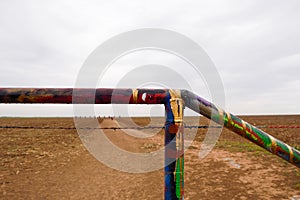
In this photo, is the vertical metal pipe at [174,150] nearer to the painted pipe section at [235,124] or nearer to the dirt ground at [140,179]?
the painted pipe section at [235,124]

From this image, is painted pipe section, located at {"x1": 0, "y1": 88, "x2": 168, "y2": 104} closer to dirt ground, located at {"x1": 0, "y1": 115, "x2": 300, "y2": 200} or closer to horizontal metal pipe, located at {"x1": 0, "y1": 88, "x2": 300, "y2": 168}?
horizontal metal pipe, located at {"x1": 0, "y1": 88, "x2": 300, "y2": 168}

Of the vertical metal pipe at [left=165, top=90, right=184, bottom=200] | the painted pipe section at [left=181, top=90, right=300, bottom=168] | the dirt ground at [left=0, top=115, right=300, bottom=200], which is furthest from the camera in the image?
the dirt ground at [left=0, top=115, right=300, bottom=200]

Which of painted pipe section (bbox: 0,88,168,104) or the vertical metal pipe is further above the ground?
painted pipe section (bbox: 0,88,168,104)

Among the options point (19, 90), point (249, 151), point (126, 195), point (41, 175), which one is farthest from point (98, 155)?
point (19, 90)

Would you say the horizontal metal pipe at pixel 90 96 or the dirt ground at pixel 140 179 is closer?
the horizontal metal pipe at pixel 90 96

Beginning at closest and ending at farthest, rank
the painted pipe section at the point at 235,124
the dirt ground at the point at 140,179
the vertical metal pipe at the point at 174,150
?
the vertical metal pipe at the point at 174,150, the painted pipe section at the point at 235,124, the dirt ground at the point at 140,179

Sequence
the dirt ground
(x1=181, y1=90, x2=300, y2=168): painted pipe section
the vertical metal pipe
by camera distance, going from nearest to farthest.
Result: 1. the vertical metal pipe
2. (x1=181, y1=90, x2=300, y2=168): painted pipe section
3. the dirt ground

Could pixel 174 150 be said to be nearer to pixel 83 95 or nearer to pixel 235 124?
pixel 235 124

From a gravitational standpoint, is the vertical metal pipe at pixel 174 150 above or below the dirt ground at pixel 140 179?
above

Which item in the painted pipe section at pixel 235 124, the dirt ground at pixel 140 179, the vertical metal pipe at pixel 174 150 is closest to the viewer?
the vertical metal pipe at pixel 174 150

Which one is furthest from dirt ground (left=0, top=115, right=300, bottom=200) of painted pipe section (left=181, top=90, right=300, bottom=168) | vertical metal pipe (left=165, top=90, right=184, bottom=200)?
vertical metal pipe (left=165, top=90, right=184, bottom=200)

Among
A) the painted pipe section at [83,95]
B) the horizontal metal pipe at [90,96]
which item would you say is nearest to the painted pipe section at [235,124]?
the horizontal metal pipe at [90,96]

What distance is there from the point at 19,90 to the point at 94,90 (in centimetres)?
48

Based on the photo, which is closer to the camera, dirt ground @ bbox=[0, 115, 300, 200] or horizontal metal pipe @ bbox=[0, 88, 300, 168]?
horizontal metal pipe @ bbox=[0, 88, 300, 168]
